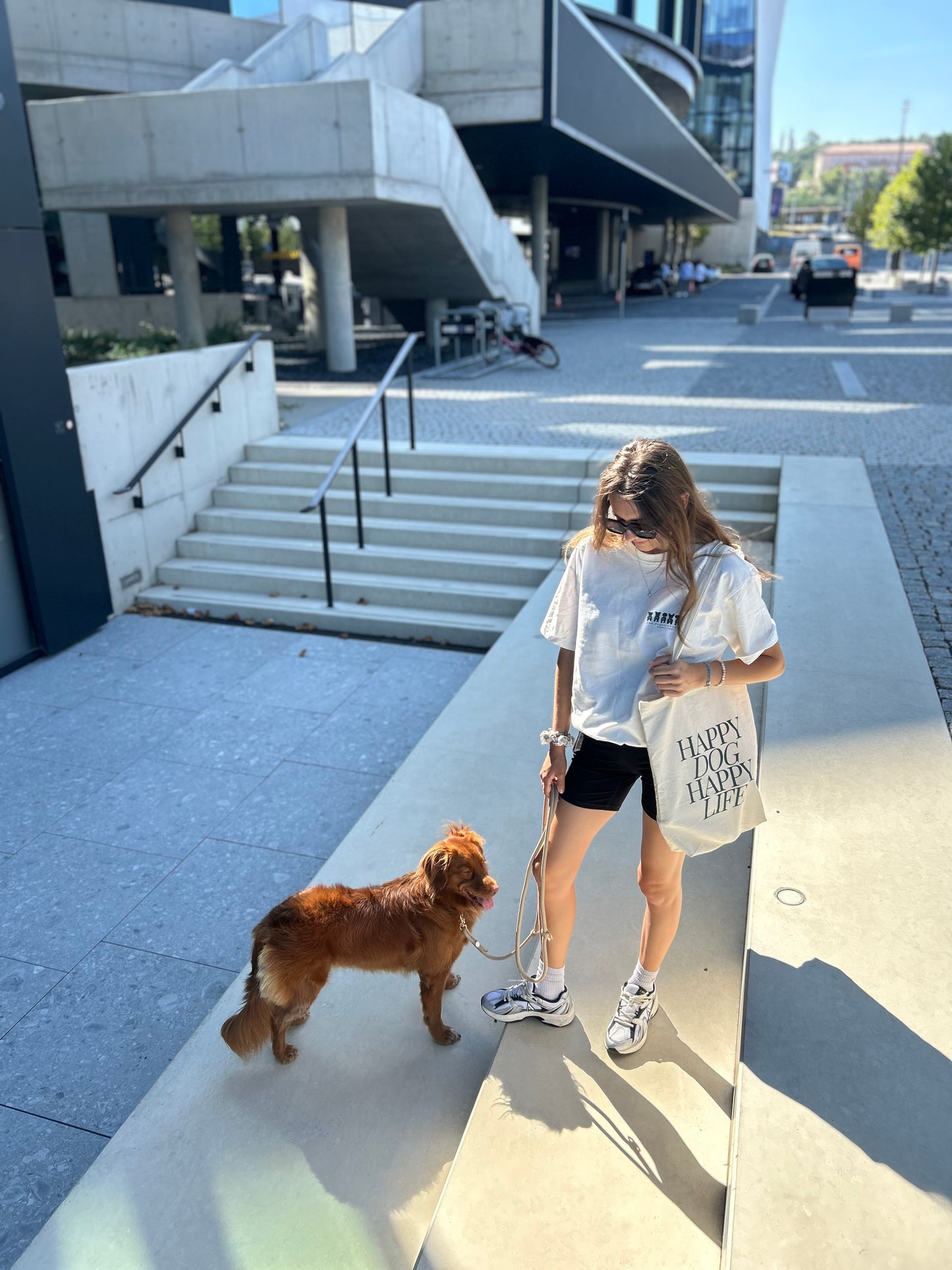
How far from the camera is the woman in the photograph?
229cm

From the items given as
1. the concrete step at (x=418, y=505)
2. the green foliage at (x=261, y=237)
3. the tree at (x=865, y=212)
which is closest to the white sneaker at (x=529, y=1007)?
the concrete step at (x=418, y=505)

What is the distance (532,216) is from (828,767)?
2730cm

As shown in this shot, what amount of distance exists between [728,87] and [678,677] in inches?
3375

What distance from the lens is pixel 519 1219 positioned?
229cm

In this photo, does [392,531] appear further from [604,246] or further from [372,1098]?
[604,246]

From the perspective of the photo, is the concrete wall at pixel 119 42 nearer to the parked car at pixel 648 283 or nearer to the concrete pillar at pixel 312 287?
the concrete pillar at pixel 312 287

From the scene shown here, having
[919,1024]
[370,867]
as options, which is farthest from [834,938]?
[370,867]

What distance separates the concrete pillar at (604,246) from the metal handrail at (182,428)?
4263 centimetres

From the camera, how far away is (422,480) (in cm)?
868

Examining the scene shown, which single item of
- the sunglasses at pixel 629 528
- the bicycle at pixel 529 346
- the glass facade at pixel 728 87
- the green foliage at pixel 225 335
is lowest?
the bicycle at pixel 529 346

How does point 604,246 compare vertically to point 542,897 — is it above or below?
above

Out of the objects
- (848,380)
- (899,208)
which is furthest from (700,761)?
(899,208)

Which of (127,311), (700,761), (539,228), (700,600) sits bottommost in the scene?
(700,761)

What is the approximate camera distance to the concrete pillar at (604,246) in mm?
47094
